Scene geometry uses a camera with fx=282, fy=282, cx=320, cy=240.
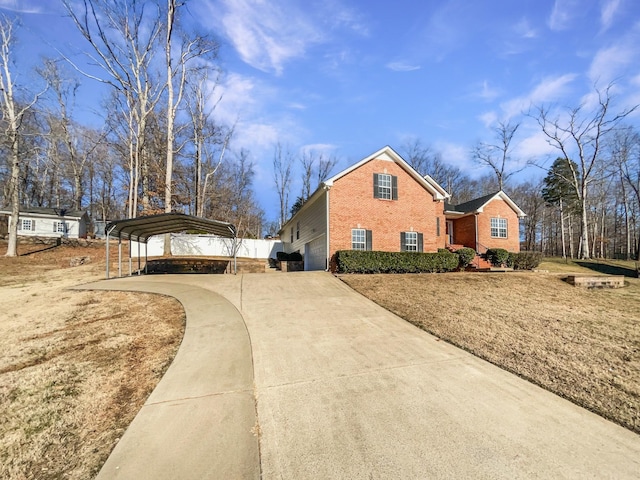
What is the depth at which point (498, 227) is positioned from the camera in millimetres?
20531

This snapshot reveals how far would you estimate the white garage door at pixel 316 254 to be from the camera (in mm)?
15008

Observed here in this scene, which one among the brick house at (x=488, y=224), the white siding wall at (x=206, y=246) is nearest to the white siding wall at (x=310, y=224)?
the white siding wall at (x=206, y=246)

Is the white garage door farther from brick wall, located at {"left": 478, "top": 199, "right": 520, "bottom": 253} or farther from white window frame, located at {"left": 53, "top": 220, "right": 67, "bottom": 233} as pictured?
white window frame, located at {"left": 53, "top": 220, "right": 67, "bottom": 233}

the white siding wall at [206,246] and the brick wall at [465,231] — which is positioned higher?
the brick wall at [465,231]

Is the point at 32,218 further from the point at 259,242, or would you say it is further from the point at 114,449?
the point at 114,449

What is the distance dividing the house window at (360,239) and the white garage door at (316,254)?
152 cm

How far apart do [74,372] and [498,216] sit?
77.6 feet

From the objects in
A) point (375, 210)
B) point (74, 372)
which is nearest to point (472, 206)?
point (375, 210)

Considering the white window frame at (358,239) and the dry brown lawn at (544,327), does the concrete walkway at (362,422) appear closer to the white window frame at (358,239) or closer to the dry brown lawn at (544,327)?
the dry brown lawn at (544,327)

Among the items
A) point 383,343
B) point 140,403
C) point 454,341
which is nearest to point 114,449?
point 140,403

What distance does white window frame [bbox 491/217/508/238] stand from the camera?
20391mm

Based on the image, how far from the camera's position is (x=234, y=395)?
11.3 feet

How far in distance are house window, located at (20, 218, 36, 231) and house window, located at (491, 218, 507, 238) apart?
143ft

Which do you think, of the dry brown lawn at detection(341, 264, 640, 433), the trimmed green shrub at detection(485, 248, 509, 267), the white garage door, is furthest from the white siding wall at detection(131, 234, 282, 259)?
the trimmed green shrub at detection(485, 248, 509, 267)
